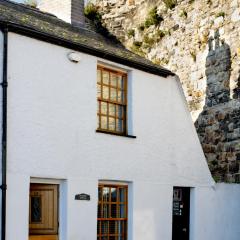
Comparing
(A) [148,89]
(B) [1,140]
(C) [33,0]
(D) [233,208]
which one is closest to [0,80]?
(B) [1,140]

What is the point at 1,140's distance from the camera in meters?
11.0

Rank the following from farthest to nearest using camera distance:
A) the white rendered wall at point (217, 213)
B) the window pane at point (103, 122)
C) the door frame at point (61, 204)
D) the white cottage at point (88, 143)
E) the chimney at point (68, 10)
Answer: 1. the chimney at point (68, 10)
2. the white rendered wall at point (217, 213)
3. the window pane at point (103, 122)
4. the door frame at point (61, 204)
5. the white cottage at point (88, 143)

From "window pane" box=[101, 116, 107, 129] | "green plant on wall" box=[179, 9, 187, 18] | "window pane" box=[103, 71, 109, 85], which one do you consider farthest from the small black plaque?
"green plant on wall" box=[179, 9, 187, 18]

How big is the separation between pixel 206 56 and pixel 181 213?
5.03 metres

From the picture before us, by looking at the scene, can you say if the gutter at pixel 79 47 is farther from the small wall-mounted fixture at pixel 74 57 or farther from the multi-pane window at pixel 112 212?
the multi-pane window at pixel 112 212

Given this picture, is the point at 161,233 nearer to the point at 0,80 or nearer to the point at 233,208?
the point at 233,208

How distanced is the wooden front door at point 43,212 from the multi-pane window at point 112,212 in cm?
111

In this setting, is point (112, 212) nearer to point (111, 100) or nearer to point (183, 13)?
point (111, 100)

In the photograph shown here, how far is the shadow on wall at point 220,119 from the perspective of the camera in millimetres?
16859

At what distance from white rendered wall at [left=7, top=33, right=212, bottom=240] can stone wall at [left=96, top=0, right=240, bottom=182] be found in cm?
197

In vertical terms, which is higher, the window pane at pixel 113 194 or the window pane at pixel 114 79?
the window pane at pixel 114 79

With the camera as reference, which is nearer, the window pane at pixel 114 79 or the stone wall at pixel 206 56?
the window pane at pixel 114 79

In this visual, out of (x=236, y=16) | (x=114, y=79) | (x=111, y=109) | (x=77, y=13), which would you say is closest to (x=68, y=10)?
(x=77, y=13)

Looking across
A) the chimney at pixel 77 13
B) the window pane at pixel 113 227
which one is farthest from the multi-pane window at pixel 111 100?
the chimney at pixel 77 13
